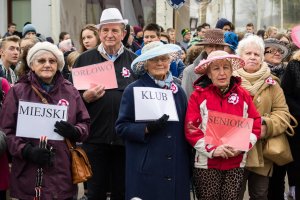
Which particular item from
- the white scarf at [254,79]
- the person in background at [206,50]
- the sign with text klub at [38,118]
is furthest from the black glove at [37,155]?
the white scarf at [254,79]

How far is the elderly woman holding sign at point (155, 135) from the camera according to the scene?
5039 millimetres

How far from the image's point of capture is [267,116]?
5.87m

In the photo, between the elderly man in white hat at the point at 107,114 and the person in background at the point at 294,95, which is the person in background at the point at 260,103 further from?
the elderly man in white hat at the point at 107,114

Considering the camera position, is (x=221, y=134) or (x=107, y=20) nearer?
(x=221, y=134)

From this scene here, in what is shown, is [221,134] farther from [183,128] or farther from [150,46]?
[150,46]

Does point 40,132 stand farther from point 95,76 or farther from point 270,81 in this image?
point 270,81

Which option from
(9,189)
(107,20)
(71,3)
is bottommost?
(9,189)

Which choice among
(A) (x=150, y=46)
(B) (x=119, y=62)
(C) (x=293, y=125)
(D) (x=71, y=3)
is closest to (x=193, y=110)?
(A) (x=150, y=46)

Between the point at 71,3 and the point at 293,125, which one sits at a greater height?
the point at 71,3

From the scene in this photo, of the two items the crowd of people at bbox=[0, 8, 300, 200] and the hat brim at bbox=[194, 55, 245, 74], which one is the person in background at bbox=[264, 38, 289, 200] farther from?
the hat brim at bbox=[194, 55, 245, 74]

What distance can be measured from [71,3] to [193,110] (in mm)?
17158

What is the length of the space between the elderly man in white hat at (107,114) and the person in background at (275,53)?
172cm

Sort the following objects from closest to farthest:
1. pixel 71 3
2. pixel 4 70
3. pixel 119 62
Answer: pixel 119 62, pixel 4 70, pixel 71 3

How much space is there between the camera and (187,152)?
17.2 ft
